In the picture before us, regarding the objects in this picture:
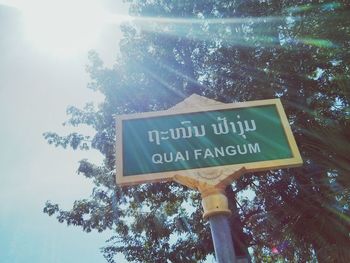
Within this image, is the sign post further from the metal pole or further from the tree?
the tree

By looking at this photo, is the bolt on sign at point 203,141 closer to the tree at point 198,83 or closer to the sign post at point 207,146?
the sign post at point 207,146

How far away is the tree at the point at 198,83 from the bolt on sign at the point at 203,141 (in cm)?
625

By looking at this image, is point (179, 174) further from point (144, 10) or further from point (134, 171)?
point (144, 10)

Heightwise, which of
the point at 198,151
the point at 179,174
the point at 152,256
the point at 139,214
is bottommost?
the point at 179,174

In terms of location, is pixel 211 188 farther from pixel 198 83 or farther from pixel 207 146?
pixel 198 83

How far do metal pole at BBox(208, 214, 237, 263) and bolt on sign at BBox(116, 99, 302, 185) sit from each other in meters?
0.28

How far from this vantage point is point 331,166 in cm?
283

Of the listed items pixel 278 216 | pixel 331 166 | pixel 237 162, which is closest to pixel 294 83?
pixel 278 216

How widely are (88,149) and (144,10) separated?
5295 mm

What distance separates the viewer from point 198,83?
34.2 feet

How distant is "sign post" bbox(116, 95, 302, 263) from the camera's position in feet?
4.87

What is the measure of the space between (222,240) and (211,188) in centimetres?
29

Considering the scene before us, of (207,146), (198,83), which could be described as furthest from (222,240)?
(198,83)

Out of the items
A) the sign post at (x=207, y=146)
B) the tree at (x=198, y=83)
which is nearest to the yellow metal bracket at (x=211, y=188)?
the sign post at (x=207, y=146)
